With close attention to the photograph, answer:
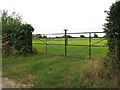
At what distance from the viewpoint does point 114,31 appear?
394 cm

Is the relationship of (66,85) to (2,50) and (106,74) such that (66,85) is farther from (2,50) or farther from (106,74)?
(2,50)

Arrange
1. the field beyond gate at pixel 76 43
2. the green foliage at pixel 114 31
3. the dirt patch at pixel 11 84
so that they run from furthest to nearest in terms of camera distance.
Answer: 1. the field beyond gate at pixel 76 43
2. the green foliage at pixel 114 31
3. the dirt patch at pixel 11 84

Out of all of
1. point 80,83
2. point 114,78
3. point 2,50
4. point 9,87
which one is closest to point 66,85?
point 80,83

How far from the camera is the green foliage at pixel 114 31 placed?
12.3ft

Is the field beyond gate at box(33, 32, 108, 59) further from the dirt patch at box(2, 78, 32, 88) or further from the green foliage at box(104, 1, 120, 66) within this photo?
the dirt patch at box(2, 78, 32, 88)

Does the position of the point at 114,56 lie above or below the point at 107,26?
below

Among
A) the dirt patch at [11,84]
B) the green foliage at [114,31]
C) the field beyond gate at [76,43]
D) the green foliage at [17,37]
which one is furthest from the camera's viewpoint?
the green foliage at [17,37]

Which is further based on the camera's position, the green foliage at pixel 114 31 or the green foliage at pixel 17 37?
the green foliage at pixel 17 37

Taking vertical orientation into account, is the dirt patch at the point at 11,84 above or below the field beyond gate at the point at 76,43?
below

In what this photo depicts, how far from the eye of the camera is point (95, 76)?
3531mm

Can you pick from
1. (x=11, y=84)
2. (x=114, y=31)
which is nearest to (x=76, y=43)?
(x=114, y=31)

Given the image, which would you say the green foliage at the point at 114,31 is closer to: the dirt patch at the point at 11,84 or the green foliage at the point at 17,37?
the dirt patch at the point at 11,84

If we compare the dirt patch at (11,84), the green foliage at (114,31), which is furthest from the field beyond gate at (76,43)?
the dirt patch at (11,84)

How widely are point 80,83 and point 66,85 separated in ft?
1.63
